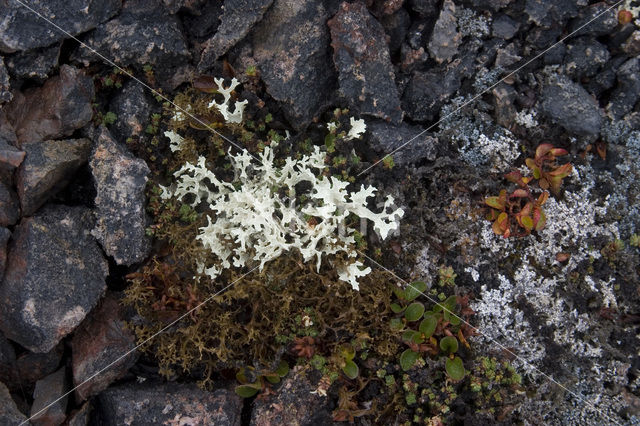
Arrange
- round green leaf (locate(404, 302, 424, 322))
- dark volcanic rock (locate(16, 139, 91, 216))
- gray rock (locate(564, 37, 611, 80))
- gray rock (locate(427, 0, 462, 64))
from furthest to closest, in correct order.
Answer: gray rock (locate(564, 37, 611, 80)) → gray rock (locate(427, 0, 462, 64)) → round green leaf (locate(404, 302, 424, 322)) → dark volcanic rock (locate(16, 139, 91, 216))

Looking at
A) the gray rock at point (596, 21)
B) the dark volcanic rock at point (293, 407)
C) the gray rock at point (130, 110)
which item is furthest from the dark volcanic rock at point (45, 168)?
the gray rock at point (596, 21)

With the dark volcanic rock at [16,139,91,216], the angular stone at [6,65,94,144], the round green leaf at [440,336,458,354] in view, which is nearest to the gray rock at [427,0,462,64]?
the round green leaf at [440,336,458,354]

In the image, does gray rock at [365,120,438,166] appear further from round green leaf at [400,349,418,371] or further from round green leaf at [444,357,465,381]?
round green leaf at [444,357,465,381]

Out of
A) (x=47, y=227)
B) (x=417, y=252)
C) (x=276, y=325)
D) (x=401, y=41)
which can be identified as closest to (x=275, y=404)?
(x=276, y=325)

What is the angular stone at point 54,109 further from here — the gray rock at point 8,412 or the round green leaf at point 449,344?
the round green leaf at point 449,344

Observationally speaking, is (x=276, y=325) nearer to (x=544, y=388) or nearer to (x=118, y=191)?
(x=118, y=191)

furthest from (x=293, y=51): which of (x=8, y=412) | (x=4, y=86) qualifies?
(x=8, y=412)
